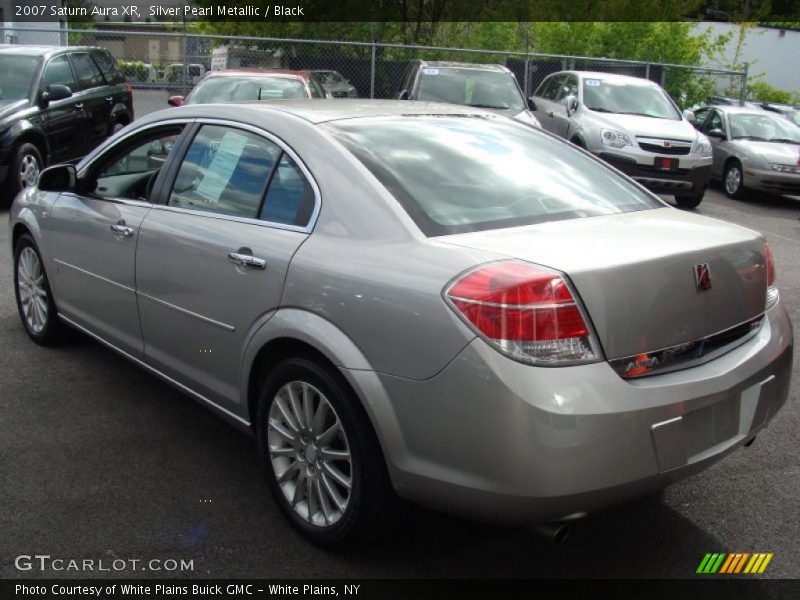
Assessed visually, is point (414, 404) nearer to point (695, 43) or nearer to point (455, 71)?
point (455, 71)

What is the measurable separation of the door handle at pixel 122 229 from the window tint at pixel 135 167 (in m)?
0.18

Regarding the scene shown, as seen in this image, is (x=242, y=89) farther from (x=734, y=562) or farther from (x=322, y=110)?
(x=734, y=562)

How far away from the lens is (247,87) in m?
11.2

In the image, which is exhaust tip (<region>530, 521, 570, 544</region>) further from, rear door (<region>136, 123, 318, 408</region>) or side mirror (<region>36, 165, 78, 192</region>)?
side mirror (<region>36, 165, 78, 192</region>)

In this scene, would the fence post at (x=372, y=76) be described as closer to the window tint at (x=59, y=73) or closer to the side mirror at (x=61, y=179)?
the window tint at (x=59, y=73)

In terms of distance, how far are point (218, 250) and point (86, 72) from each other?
10.0 metres

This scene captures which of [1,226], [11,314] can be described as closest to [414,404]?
[11,314]

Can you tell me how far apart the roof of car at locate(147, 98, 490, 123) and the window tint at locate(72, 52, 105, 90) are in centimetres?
866

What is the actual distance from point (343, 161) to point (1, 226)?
7475mm

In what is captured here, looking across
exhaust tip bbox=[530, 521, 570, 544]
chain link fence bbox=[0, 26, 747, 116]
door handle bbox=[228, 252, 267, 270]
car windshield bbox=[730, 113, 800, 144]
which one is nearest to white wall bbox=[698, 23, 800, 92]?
chain link fence bbox=[0, 26, 747, 116]

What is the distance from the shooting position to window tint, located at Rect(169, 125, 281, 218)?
3.53 metres

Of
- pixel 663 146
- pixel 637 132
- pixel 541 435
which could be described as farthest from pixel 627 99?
pixel 541 435

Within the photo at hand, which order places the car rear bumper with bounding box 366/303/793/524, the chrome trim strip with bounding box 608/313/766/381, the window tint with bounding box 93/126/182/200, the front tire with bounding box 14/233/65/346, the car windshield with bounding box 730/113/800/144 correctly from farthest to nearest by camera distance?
the car windshield with bounding box 730/113/800/144, the front tire with bounding box 14/233/65/346, the window tint with bounding box 93/126/182/200, the chrome trim strip with bounding box 608/313/766/381, the car rear bumper with bounding box 366/303/793/524

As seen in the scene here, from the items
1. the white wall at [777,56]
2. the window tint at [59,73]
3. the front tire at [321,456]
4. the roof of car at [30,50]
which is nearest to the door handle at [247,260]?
the front tire at [321,456]
